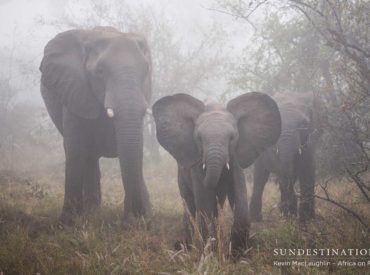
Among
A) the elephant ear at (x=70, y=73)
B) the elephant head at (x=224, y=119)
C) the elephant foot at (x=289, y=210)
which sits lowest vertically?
the elephant foot at (x=289, y=210)

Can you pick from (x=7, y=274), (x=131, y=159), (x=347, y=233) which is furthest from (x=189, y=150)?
(x=7, y=274)

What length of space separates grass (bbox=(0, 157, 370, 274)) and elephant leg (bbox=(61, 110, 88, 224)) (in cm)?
42

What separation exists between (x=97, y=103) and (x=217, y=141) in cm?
327

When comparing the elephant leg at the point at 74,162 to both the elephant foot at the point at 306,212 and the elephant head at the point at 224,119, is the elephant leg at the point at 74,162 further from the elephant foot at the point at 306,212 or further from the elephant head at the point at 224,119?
the elephant foot at the point at 306,212

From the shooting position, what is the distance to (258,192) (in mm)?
8703

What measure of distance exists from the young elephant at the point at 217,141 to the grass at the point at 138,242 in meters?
0.33

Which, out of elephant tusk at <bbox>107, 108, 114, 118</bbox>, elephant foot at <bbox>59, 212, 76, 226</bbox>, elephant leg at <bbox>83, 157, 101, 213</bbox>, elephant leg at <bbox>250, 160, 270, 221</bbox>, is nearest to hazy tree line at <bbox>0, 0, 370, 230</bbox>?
elephant leg at <bbox>250, 160, 270, 221</bbox>

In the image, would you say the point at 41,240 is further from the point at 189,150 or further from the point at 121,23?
the point at 121,23

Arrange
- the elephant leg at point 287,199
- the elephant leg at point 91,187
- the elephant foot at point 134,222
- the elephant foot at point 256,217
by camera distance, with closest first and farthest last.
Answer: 1. the elephant foot at point 134,222
2. the elephant leg at point 287,199
3. the elephant foot at point 256,217
4. the elephant leg at point 91,187

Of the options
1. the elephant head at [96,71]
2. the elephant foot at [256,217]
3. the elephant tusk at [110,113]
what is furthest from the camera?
the elephant foot at [256,217]

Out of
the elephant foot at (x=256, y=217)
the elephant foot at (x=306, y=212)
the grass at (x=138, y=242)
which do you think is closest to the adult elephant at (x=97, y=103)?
the grass at (x=138, y=242)

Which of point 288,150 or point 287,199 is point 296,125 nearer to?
point 288,150

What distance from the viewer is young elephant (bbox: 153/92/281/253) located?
5.67 meters

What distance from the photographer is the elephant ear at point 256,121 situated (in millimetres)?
6344
